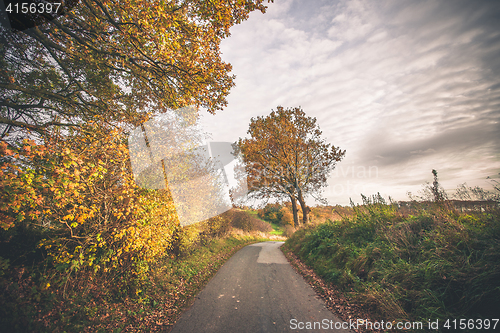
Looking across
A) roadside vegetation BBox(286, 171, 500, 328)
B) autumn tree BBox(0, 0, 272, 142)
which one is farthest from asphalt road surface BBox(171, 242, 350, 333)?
autumn tree BBox(0, 0, 272, 142)

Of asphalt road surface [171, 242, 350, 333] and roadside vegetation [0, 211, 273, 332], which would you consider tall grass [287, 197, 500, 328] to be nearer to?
asphalt road surface [171, 242, 350, 333]

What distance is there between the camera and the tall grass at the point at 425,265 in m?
3.46

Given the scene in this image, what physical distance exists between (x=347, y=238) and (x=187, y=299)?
7057 millimetres

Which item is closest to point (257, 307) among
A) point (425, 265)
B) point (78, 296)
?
point (425, 265)

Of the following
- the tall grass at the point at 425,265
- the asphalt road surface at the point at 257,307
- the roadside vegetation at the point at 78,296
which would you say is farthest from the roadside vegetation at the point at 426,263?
the roadside vegetation at the point at 78,296

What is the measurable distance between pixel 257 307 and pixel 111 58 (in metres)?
9.07

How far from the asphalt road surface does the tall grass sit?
48.6 inches

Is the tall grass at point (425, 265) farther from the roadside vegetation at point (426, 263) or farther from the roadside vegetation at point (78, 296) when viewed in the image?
the roadside vegetation at point (78, 296)

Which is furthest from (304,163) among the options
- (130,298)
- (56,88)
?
(56,88)

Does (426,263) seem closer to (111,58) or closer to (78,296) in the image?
(78,296)

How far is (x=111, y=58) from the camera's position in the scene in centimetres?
586

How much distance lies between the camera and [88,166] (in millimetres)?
4195

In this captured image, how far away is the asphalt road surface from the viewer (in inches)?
172

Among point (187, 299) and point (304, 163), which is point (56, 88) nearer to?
point (187, 299)
